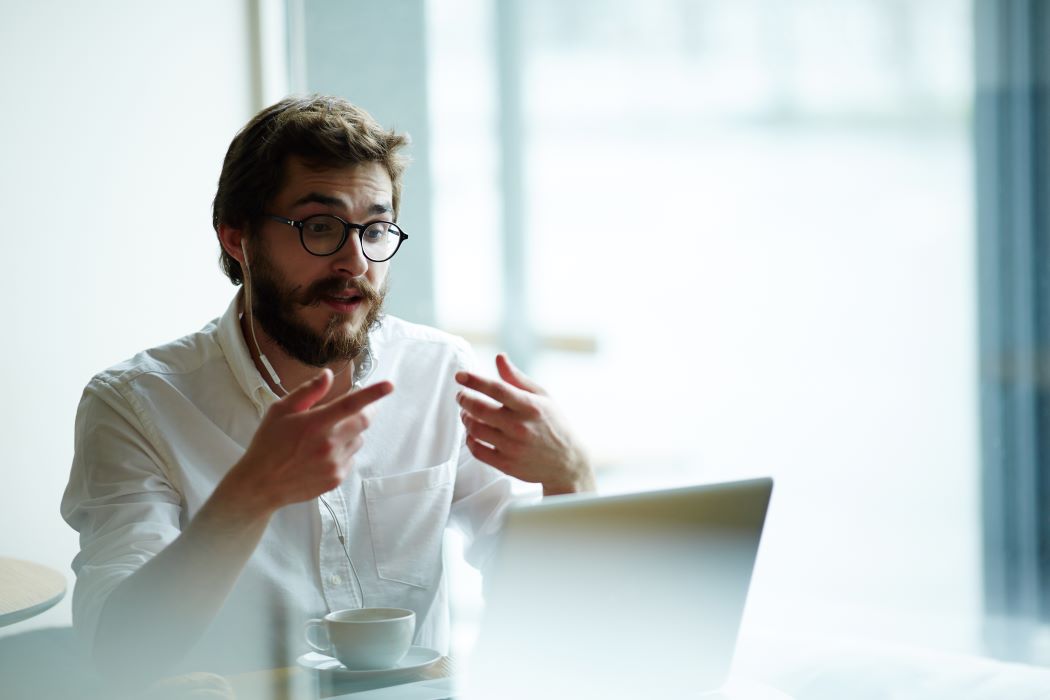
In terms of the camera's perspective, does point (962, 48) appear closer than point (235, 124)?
Yes

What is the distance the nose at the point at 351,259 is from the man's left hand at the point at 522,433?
0.28 meters

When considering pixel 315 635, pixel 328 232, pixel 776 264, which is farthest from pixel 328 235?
pixel 776 264

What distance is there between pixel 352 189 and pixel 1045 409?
66.0 inches

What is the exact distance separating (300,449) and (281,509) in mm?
420

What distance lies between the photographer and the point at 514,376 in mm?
1378

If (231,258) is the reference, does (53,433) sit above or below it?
below

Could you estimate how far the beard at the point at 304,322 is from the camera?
1534 millimetres

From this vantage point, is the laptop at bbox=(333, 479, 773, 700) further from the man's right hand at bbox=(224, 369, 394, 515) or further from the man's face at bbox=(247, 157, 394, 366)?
the man's face at bbox=(247, 157, 394, 366)

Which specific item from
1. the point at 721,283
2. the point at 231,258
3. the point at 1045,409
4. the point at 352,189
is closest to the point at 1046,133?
the point at 1045,409

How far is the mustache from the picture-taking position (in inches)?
60.4

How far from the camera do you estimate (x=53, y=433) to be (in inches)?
81.4

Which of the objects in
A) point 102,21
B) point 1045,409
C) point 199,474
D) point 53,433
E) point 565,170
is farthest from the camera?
point 565,170

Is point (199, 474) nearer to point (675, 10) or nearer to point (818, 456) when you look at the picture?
point (818, 456)

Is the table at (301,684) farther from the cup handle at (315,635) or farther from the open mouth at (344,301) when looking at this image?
the open mouth at (344,301)
